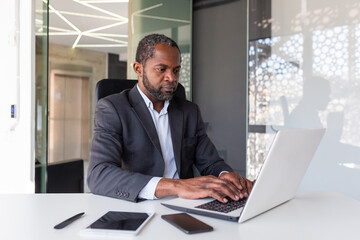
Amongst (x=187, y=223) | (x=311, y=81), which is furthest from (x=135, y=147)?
(x=311, y=81)

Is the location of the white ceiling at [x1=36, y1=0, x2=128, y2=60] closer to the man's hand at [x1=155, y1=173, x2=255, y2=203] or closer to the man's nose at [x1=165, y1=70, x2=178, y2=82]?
the man's nose at [x1=165, y1=70, x2=178, y2=82]

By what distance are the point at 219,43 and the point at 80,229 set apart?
3.76m

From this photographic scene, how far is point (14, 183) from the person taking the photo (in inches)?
123

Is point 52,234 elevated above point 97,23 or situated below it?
below

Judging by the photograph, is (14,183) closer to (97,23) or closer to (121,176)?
(121,176)

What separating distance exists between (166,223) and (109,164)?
519mm

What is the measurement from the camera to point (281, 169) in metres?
0.91

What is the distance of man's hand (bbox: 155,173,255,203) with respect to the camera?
108cm

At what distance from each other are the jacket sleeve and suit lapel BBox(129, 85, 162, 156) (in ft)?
0.38

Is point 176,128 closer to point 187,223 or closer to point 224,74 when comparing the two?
point 187,223

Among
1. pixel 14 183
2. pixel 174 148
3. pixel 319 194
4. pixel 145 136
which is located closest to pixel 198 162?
pixel 174 148

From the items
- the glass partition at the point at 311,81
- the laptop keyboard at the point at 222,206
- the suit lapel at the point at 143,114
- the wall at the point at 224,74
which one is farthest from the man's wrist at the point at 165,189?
the wall at the point at 224,74

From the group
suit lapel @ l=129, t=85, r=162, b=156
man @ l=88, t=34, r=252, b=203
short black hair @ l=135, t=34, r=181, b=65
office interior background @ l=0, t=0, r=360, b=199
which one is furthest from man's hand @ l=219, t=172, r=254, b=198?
office interior background @ l=0, t=0, r=360, b=199

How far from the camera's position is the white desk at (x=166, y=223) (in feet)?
2.62
